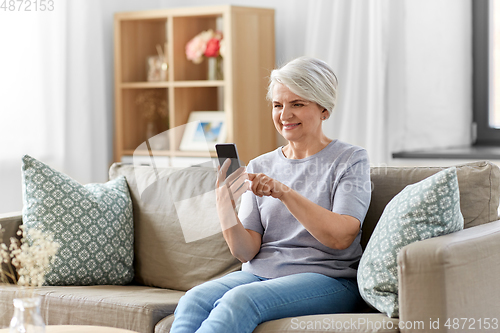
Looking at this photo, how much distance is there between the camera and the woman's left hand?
1.65 m

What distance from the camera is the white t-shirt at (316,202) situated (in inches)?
66.9

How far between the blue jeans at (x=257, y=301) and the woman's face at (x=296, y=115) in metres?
0.42

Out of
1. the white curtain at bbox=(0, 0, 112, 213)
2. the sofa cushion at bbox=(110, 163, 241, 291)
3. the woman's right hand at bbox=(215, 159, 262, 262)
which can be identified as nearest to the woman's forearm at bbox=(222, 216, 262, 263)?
the woman's right hand at bbox=(215, 159, 262, 262)

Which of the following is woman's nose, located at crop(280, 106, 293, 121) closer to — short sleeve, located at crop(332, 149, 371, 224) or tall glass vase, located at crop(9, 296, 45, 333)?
short sleeve, located at crop(332, 149, 371, 224)

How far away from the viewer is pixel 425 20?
10.3 ft

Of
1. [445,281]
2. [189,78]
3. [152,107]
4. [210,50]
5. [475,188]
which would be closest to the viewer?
[445,281]

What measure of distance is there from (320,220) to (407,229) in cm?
23

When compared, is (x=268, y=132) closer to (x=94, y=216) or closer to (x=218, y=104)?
(x=218, y=104)

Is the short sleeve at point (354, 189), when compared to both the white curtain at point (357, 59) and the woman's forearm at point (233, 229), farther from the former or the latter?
the white curtain at point (357, 59)

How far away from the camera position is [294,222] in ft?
5.81

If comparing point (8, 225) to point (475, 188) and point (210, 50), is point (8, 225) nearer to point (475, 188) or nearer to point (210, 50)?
point (475, 188)

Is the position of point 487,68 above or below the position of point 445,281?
above
